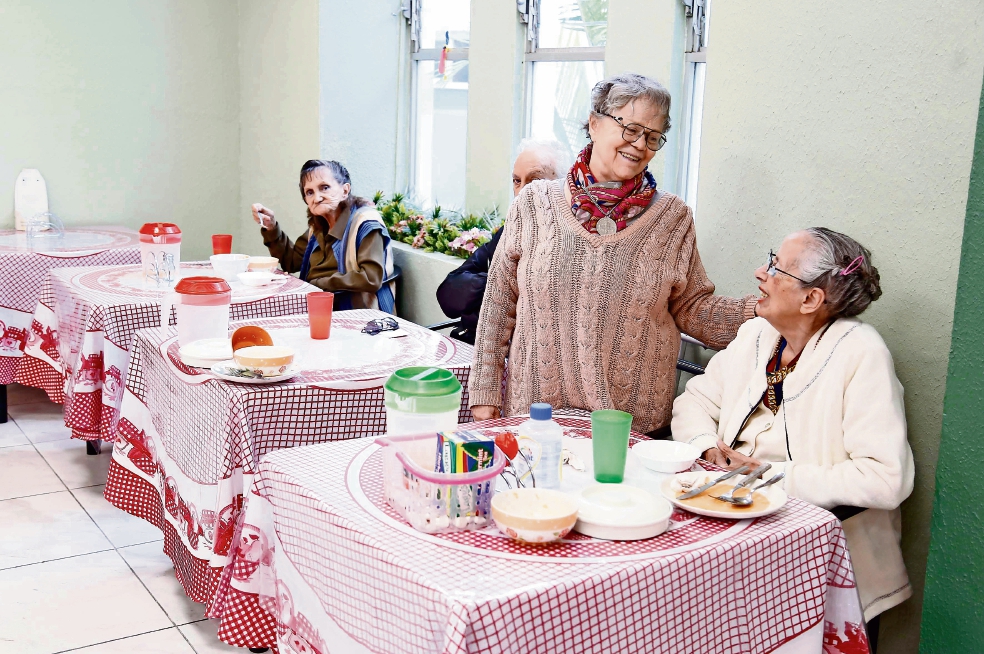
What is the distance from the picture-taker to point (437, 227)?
4.32 m

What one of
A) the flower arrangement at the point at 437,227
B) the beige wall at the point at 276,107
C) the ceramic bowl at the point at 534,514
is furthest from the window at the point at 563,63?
the ceramic bowl at the point at 534,514

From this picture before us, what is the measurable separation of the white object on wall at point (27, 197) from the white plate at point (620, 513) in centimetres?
430

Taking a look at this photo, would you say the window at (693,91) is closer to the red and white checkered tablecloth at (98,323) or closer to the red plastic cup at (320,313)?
the red plastic cup at (320,313)

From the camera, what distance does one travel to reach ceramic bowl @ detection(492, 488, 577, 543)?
153 centimetres

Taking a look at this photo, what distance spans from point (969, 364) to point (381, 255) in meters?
2.66

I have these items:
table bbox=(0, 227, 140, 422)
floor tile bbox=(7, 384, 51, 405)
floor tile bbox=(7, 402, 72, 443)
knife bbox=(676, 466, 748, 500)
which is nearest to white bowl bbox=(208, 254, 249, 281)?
table bbox=(0, 227, 140, 422)

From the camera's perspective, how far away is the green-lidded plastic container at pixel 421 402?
1.74 m

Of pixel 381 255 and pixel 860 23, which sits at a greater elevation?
pixel 860 23

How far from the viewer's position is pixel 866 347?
2.06 metres

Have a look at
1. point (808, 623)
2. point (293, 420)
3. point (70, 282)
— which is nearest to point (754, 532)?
point (808, 623)

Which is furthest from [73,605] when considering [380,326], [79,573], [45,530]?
[380,326]

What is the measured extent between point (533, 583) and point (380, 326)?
1757 mm

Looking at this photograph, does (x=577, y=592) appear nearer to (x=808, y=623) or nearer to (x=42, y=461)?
(x=808, y=623)

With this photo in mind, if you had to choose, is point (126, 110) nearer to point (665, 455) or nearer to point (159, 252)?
point (159, 252)
